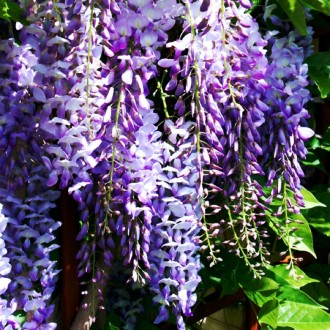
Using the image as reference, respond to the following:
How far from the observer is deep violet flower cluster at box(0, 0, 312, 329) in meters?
1.19

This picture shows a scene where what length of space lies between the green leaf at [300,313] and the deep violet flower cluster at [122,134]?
298mm

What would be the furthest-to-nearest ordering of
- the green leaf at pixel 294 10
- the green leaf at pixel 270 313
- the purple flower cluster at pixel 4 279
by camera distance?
the green leaf at pixel 270 313 → the green leaf at pixel 294 10 → the purple flower cluster at pixel 4 279

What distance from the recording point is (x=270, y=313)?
4.89 feet

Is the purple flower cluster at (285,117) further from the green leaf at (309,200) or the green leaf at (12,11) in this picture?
the green leaf at (12,11)

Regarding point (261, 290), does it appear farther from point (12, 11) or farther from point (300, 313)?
point (12, 11)

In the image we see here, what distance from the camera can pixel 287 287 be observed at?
1.58 m

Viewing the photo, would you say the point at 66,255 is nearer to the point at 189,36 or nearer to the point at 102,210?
the point at 102,210

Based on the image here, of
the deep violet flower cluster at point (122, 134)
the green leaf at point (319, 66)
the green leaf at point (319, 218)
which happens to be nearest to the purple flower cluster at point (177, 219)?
the deep violet flower cluster at point (122, 134)

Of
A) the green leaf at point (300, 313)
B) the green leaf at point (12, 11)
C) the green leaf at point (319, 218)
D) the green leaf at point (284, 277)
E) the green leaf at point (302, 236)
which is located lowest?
the green leaf at point (300, 313)

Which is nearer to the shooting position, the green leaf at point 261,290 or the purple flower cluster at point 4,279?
the purple flower cluster at point 4,279

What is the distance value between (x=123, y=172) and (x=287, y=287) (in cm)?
56

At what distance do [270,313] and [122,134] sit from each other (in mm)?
539

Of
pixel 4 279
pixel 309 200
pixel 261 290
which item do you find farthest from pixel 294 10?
pixel 4 279

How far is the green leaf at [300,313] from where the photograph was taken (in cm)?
154
